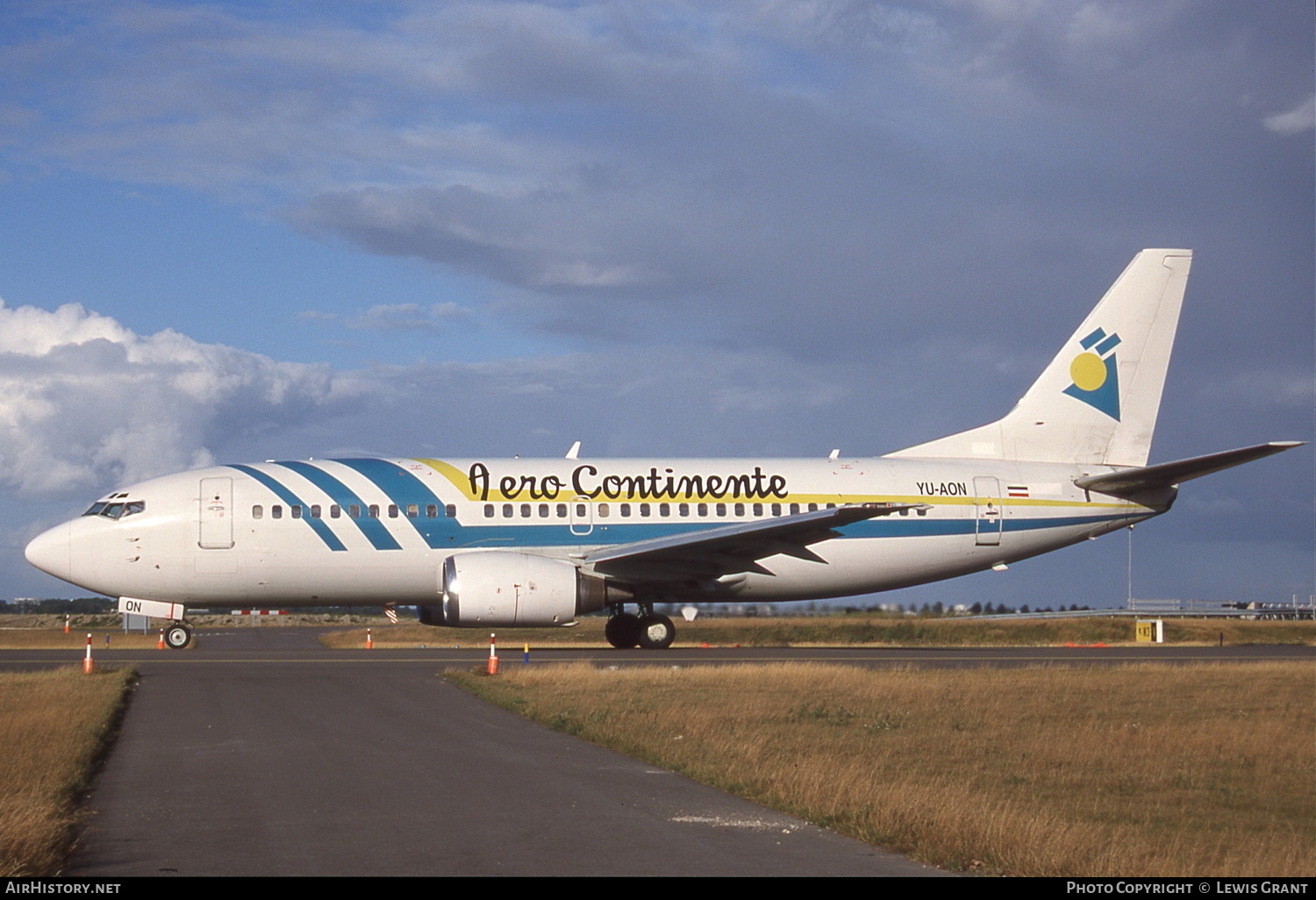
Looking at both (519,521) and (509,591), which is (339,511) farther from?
(509,591)

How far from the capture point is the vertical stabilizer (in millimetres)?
31891

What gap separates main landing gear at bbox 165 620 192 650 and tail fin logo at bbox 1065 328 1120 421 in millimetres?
22098

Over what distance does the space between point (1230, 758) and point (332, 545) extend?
19412 mm

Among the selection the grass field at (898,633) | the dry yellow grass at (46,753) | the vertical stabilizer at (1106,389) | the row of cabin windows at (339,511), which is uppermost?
the vertical stabilizer at (1106,389)

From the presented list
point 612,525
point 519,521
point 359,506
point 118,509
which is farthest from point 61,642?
point 612,525

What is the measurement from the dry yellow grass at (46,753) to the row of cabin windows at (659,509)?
9.70m

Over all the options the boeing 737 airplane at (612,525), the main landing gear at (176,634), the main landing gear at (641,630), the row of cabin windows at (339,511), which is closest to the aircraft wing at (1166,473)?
the boeing 737 airplane at (612,525)

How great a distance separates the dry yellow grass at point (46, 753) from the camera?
7422 millimetres

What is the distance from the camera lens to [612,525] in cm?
2870

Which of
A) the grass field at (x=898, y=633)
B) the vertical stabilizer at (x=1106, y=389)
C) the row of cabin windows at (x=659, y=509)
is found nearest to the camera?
the row of cabin windows at (x=659, y=509)

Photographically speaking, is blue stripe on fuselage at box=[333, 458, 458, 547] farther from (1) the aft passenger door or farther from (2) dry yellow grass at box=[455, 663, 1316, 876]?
(1) the aft passenger door

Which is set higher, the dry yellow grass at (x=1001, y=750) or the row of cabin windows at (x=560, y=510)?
the row of cabin windows at (x=560, y=510)

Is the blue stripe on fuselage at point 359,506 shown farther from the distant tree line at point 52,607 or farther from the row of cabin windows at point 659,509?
the distant tree line at point 52,607
